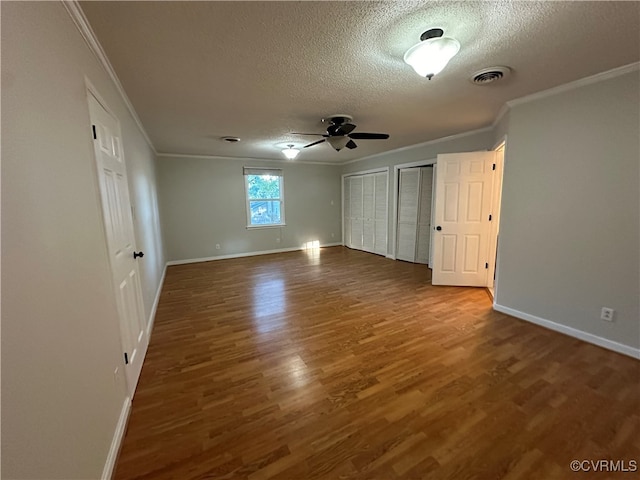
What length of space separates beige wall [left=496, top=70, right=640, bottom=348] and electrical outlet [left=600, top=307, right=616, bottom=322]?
0.04 m

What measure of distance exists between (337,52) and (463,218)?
3.06m

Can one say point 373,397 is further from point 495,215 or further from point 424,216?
point 424,216

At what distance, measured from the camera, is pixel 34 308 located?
2.89ft

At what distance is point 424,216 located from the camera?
17.7 ft

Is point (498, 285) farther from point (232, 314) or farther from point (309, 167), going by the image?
point (309, 167)

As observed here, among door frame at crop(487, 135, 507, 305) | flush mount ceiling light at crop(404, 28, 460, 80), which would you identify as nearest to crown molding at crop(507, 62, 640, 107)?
door frame at crop(487, 135, 507, 305)

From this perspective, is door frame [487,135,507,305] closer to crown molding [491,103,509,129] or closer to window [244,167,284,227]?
crown molding [491,103,509,129]

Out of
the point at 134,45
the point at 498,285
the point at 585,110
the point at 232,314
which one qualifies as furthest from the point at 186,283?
the point at 585,110

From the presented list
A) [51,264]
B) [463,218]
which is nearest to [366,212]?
[463,218]

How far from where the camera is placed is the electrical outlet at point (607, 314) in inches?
93.5

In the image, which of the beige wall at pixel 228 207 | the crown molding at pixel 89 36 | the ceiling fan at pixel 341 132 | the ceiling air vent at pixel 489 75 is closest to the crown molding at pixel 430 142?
the beige wall at pixel 228 207

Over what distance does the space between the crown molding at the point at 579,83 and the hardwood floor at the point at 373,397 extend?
2.32 meters

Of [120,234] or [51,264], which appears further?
[120,234]

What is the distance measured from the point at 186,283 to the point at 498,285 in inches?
181
